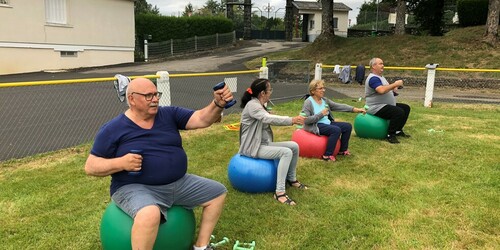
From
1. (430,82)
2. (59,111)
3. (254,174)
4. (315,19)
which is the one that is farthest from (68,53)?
(315,19)

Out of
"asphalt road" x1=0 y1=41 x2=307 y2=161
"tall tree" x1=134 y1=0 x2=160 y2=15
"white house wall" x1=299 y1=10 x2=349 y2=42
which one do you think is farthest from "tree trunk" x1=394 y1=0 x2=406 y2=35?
"tall tree" x1=134 y1=0 x2=160 y2=15

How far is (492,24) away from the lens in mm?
19438

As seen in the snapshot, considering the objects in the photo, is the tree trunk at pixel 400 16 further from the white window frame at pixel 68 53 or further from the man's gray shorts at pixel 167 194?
the man's gray shorts at pixel 167 194

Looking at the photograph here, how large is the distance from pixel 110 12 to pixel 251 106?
21.8m

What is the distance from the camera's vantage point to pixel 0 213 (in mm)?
4367

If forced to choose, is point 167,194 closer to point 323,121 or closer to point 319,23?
point 323,121

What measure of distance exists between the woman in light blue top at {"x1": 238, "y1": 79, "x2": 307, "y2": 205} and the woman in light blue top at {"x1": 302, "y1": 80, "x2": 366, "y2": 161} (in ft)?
4.02

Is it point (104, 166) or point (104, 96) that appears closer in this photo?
point (104, 166)

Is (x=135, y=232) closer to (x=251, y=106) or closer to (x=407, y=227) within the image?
(x=251, y=106)

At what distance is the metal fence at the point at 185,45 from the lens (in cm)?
2808

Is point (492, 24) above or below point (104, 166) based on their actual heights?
above

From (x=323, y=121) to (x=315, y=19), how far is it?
38.8m

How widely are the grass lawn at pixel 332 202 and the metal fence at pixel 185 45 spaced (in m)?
22.0

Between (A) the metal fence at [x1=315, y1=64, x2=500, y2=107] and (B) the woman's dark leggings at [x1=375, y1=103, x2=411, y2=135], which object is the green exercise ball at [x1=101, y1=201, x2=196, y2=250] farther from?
(A) the metal fence at [x1=315, y1=64, x2=500, y2=107]
